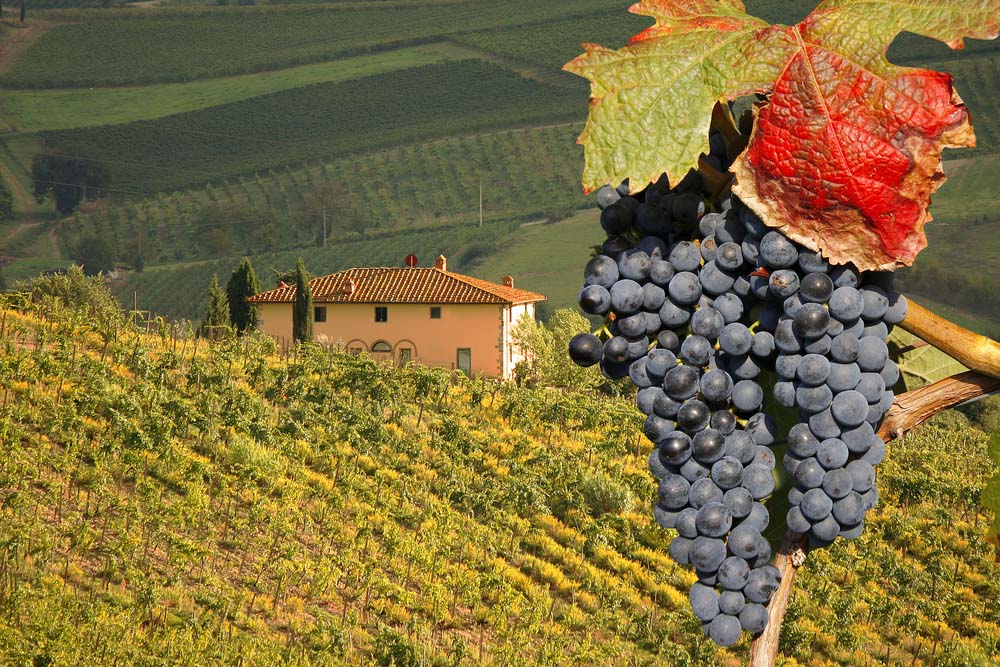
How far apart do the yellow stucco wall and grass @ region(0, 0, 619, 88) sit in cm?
9506

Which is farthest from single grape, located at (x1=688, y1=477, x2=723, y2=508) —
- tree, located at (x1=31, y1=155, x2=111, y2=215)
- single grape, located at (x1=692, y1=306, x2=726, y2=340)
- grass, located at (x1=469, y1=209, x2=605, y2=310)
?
tree, located at (x1=31, y1=155, x2=111, y2=215)

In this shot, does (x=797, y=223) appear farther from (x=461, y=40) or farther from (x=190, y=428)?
(x=461, y=40)

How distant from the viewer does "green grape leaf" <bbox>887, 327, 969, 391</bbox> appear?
63.1 inches

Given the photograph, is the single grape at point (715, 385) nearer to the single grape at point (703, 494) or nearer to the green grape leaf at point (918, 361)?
the single grape at point (703, 494)

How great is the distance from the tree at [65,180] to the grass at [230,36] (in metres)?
14.5

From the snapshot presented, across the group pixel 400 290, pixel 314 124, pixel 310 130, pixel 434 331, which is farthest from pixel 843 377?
pixel 314 124

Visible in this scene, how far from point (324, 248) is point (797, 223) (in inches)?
3983

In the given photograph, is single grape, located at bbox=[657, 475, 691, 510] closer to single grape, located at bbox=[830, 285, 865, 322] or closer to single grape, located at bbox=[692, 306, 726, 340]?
single grape, located at bbox=[692, 306, 726, 340]

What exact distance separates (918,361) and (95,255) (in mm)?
108058

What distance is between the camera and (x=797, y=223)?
4.20 feet

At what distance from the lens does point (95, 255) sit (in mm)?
101688

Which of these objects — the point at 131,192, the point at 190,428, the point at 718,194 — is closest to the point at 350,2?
the point at 131,192

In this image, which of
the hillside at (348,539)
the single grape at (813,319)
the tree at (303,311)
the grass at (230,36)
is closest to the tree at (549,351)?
the tree at (303,311)

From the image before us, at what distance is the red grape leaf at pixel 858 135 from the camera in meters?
1.24
